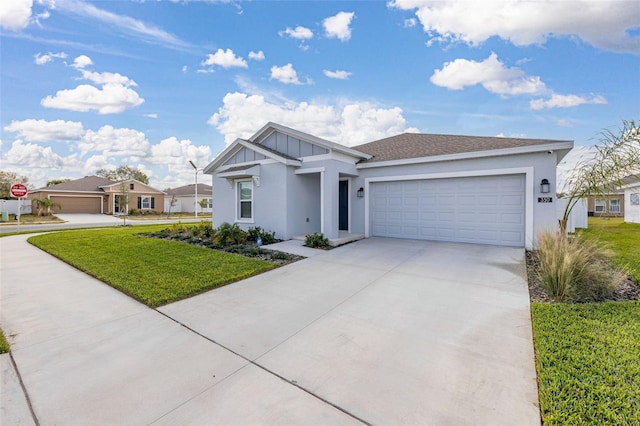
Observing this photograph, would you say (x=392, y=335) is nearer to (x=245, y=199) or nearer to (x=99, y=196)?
(x=245, y=199)

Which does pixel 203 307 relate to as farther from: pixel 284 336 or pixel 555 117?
pixel 555 117

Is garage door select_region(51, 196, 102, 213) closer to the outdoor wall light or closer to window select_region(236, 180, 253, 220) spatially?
window select_region(236, 180, 253, 220)

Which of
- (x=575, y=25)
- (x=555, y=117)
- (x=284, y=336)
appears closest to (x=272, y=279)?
(x=284, y=336)

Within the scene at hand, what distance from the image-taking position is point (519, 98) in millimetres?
12344

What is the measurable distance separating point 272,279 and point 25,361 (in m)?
3.70

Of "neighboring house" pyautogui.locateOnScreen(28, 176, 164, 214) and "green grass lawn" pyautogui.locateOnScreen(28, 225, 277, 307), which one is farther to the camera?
"neighboring house" pyautogui.locateOnScreen(28, 176, 164, 214)

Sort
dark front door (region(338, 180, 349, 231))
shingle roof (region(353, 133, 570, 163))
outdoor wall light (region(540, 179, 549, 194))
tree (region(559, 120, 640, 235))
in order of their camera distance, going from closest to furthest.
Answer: tree (region(559, 120, 640, 235)), outdoor wall light (region(540, 179, 549, 194)), shingle roof (region(353, 133, 570, 163)), dark front door (region(338, 180, 349, 231))

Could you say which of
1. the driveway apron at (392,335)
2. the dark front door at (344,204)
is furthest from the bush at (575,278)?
the dark front door at (344,204)

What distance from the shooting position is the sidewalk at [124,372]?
2316 mm

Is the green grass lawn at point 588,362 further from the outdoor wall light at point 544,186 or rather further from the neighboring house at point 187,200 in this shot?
the neighboring house at point 187,200

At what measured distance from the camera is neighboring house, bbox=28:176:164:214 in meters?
31.0

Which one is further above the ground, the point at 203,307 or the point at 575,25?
the point at 575,25

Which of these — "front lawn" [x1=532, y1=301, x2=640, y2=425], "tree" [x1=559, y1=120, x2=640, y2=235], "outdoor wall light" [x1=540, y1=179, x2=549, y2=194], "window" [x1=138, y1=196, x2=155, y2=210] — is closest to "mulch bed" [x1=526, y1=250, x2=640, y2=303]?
"front lawn" [x1=532, y1=301, x2=640, y2=425]

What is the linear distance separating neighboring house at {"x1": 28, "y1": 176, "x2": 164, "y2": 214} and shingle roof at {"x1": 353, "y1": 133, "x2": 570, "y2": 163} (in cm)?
2873
